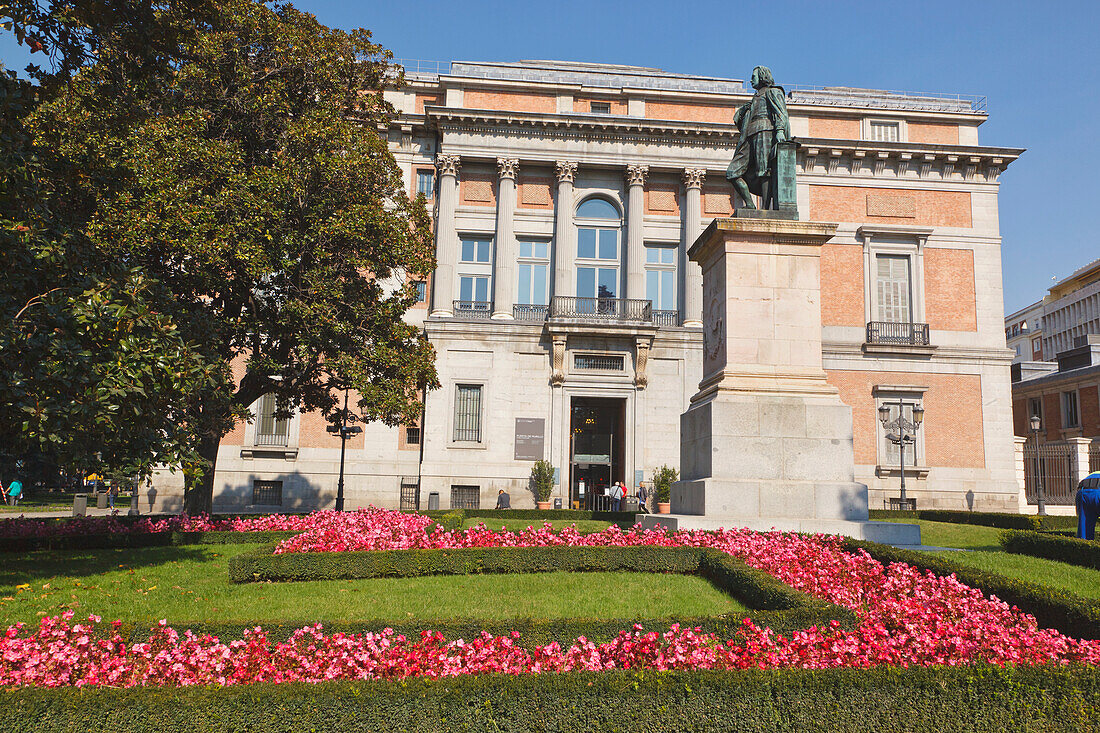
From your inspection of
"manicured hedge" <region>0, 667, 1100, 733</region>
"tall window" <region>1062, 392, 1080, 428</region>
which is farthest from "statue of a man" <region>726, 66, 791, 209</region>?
"tall window" <region>1062, 392, 1080, 428</region>

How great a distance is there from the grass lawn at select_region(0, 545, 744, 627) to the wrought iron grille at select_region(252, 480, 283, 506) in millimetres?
21673

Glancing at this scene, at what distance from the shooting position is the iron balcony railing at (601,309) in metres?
33.2

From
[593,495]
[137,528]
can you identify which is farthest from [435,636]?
[593,495]

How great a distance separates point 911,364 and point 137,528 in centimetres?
3258

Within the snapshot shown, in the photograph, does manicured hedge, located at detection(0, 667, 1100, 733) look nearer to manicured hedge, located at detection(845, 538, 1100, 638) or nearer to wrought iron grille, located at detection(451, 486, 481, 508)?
manicured hedge, located at detection(845, 538, 1100, 638)

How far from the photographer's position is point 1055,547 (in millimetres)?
11328

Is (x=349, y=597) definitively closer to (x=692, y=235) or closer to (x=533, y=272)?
(x=533, y=272)

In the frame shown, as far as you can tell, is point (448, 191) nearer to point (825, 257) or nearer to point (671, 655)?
point (825, 257)

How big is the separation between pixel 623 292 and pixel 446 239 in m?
8.85

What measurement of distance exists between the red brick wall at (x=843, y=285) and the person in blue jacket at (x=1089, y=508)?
23.4 meters

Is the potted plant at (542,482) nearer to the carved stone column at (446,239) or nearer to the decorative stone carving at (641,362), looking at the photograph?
the decorative stone carving at (641,362)

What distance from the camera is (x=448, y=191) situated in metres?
34.4

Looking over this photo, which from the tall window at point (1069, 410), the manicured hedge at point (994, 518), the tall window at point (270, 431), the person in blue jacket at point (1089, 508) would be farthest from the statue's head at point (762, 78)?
the tall window at point (1069, 410)

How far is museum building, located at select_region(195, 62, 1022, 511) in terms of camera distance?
3241cm
